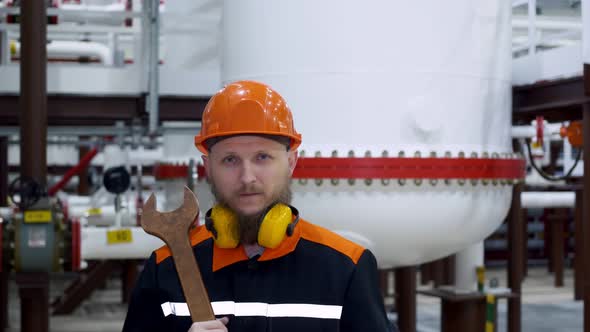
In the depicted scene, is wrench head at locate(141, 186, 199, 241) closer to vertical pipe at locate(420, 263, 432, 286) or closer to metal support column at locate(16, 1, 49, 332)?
metal support column at locate(16, 1, 49, 332)

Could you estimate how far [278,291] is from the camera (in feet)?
6.63

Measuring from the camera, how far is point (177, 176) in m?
6.56

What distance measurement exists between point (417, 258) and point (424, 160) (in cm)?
67

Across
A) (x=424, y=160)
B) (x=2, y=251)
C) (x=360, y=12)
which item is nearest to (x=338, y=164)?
(x=424, y=160)

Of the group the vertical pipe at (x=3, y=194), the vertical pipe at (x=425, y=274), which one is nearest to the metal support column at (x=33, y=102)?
the vertical pipe at (x=3, y=194)

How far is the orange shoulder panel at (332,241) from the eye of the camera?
2.10 m

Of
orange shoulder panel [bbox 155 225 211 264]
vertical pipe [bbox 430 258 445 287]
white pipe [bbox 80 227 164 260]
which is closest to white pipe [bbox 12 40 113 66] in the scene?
white pipe [bbox 80 227 164 260]

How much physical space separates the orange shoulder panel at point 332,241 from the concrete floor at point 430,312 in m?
9.06

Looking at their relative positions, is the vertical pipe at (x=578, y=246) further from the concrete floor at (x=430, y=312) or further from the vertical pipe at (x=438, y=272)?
the vertical pipe at (x=438, y=272)

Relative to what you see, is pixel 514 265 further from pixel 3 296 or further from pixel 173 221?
pixel 173 221

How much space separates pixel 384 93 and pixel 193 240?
7.36 ft

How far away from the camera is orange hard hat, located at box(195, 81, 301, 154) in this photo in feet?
6.68

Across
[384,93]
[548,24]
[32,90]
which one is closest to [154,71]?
[32,90]

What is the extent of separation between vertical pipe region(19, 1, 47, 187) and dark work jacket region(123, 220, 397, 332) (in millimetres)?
3872
